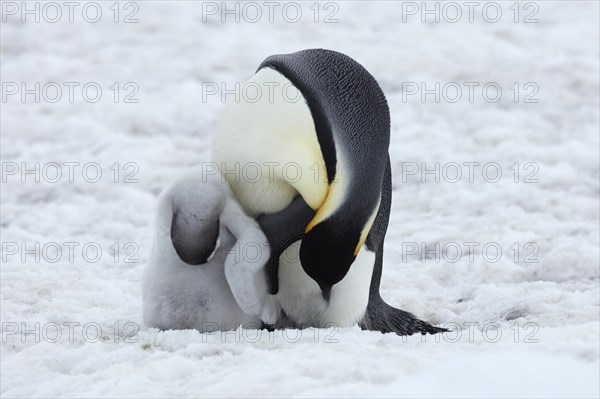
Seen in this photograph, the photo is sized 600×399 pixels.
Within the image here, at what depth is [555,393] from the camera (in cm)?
215

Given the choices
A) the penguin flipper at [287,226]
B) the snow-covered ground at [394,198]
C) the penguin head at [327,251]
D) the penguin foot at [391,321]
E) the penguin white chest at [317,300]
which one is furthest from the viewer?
the penguin foot at [391,321]

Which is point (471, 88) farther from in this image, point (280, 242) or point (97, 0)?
point (280, 242)

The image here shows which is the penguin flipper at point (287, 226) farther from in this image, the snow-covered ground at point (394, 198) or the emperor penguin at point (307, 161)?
the snow-covered ground at point (394, 198)

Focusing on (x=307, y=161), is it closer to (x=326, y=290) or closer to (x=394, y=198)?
(x=326, y=290)

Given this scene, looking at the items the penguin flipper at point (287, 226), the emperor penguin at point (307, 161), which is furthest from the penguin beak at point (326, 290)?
the penguin flipper at point (287, 226)

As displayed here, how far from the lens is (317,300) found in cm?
357

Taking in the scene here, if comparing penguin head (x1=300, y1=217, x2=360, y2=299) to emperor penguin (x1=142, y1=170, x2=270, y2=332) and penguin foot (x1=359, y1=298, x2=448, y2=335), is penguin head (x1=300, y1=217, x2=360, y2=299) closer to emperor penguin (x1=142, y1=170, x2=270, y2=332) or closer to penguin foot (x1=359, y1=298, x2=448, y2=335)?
emperor penguin (x1=142, y1=170, x2=270, y2=332)

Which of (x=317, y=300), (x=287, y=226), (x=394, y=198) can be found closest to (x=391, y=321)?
(x=317, y=300)

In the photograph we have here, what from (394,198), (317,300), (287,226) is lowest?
(394,198)

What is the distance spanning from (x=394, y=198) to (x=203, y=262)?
2.86 meters

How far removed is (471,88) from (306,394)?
5760 mm

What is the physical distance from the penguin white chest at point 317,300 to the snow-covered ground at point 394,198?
0.37 meters

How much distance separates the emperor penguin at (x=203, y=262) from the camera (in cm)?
315

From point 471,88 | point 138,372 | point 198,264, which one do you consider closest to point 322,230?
point 198,264
